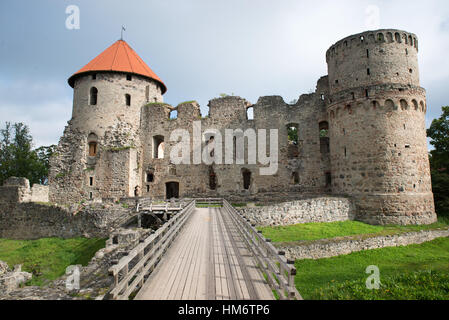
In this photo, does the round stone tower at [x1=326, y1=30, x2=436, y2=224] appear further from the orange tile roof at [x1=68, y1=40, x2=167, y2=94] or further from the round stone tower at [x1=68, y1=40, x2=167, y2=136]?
the orange tile roof at [x1=68, y1=40, x2=167, y2=94]

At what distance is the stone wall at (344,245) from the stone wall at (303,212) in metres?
3.27

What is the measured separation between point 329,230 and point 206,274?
10836 millimetres

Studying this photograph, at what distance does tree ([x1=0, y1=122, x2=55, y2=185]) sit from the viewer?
2903 centimetres

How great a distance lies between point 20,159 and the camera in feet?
96.5

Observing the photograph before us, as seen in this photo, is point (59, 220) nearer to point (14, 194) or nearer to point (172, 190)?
point (14, 194)

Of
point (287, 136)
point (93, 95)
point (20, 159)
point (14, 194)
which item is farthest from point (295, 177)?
point (20, 159)

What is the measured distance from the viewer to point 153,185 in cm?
2198

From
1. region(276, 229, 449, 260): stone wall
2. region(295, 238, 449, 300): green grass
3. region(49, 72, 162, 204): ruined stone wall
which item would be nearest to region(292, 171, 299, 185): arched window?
region(276, 229, 449, 260): stone wall

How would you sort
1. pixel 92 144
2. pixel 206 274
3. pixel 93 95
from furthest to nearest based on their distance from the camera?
pixel 93 95 → pixel 92 144 → pixel 206 274

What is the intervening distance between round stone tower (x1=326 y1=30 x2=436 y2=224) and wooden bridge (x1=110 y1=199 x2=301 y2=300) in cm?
1162

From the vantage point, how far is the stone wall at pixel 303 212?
14.4 metres

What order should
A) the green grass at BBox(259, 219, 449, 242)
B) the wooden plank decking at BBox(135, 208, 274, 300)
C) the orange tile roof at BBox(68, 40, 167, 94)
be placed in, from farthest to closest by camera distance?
the orange tile roof at BBox(68, 40, 167, 94)
the green grass at BBox(259, 219, 449, 242)
the wooden plank decking at BBox(135, 208, 274, 300)
